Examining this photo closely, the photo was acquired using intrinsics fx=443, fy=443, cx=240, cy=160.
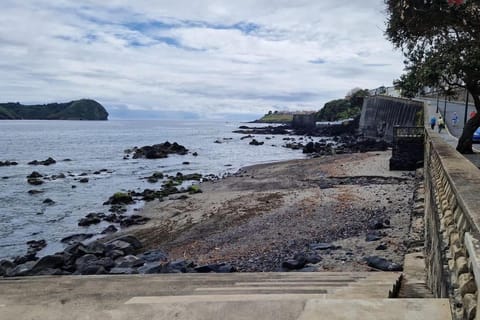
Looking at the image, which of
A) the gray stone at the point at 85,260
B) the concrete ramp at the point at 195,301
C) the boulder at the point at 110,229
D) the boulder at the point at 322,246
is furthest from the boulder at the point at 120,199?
the concrete ramp at the point at 195,301

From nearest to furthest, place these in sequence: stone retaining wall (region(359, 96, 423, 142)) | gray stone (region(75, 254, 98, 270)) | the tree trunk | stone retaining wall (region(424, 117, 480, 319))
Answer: stone retaining wall (region(424, 117, 480, 319)) < gray stone (region(75, 254, 98, 270)) < the tree trunk < stone retaining wall (region(359, 96, 423, 142))

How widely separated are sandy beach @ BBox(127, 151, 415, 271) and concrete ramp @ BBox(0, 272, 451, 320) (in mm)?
5216

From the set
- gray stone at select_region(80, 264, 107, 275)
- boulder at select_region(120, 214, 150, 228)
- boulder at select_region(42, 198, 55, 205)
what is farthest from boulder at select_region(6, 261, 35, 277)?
boulder at select_region(42, 198, 55, 205)

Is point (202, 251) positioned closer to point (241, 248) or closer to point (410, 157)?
point (241, 248)

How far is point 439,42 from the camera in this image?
56.7ft

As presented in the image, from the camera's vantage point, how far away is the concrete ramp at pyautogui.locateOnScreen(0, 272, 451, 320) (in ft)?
10.7

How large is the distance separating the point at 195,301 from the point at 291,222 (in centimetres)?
1198

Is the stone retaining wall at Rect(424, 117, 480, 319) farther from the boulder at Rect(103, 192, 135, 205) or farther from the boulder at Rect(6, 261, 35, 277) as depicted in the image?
the boulder at Rect(103, 192, 135, 205)

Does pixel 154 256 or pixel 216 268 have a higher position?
pixel 216 268

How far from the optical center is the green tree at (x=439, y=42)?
13.8m

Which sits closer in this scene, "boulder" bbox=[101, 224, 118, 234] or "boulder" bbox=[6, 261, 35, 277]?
"boulder" bbox=[6, 261, 35, 277]

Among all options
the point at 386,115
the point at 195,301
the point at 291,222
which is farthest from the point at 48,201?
the point at 386,115

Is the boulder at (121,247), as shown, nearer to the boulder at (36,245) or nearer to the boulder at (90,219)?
the boulder at (36,245)

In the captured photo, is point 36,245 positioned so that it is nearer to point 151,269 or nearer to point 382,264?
point 151,269
